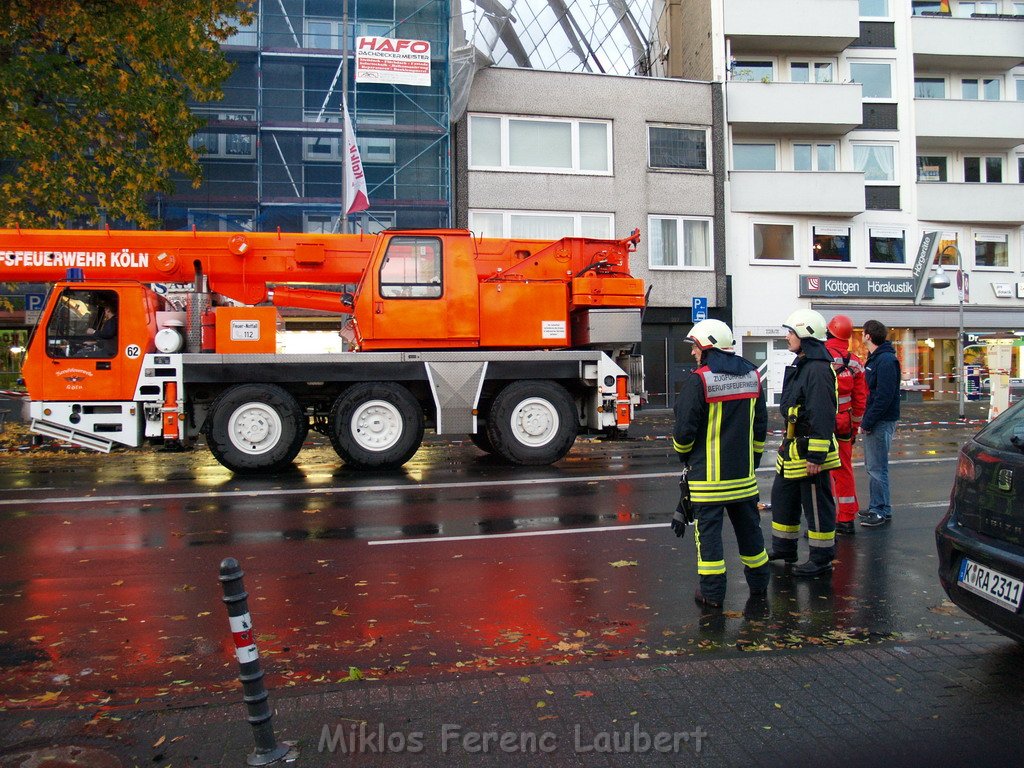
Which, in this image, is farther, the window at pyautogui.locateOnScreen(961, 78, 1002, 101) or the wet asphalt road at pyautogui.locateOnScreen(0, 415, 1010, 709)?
the window at pyautogui.locateOnScreen(961, 78, 1002, 101)

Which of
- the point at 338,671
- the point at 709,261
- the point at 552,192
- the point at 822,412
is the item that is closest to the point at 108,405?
the point at 338,671

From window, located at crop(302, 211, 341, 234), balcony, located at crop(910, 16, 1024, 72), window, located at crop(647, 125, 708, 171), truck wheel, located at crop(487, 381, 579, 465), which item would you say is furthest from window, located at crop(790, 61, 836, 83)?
truck wheel, located at crop(487, 381, 579, 465)

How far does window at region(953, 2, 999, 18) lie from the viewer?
30219 mm

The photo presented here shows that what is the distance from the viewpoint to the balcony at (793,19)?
27266 mm

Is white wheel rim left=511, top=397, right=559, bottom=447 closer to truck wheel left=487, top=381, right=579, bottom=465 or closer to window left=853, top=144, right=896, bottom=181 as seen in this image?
truck wheel left=487, top=381, right=579, bottom=465

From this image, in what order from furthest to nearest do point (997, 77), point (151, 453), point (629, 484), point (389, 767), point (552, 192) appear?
point (997, 77) < point (552, 192) < point (151, 453) < point (629, 484) < point (389, 767)

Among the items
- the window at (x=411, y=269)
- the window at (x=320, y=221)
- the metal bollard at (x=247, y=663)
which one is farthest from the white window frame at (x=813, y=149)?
the metal bollard at (x=247, y=663)

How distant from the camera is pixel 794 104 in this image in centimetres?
2716

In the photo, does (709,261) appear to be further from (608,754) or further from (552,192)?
(608,754)

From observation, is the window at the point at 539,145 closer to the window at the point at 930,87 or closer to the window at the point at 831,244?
the window at the point at 831,244

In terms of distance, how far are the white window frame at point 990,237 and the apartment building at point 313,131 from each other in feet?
58.6

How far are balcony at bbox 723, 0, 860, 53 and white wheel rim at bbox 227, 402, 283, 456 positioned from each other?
21.6m

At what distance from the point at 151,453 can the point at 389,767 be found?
13040mm

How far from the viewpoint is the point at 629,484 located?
1054 centimetres
